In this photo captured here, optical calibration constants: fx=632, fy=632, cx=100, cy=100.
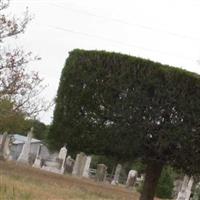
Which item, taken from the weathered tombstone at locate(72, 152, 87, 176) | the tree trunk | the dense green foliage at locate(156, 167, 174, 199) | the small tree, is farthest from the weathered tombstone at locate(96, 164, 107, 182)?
the tree trunk

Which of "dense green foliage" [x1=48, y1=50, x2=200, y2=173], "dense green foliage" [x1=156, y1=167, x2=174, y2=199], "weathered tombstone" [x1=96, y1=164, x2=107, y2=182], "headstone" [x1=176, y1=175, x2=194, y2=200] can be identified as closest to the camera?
A: "dense green foliage" [x1=48, y1=50, x2=200, y2=173]

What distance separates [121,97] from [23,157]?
1605cm

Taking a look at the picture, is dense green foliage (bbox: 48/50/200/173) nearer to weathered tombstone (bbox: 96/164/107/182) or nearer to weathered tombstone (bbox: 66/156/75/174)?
weathered tombstone (bbox: 96/164/107/182)

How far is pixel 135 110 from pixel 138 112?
13 cm

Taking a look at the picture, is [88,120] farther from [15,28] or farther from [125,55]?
[15,28]

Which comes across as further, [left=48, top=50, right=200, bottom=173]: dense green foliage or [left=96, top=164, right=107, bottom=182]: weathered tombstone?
[left=96, top=164, right=107, bottom=182]: weathered tombstone

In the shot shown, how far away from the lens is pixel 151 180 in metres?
19.5

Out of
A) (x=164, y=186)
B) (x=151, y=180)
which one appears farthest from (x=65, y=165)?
(x=151, y=180)

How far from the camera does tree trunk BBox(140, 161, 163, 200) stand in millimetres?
19156

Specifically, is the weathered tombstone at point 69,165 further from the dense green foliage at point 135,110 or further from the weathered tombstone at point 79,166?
the dense green foliage at point 135,110

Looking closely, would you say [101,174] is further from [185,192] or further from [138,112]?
[138,112]

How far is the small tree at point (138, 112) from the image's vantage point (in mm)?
18609

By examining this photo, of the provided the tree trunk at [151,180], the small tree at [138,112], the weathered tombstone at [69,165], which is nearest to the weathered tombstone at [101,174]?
the weathered tombstone at [69,165]

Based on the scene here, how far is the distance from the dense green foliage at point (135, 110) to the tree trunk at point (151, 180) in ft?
1.08
